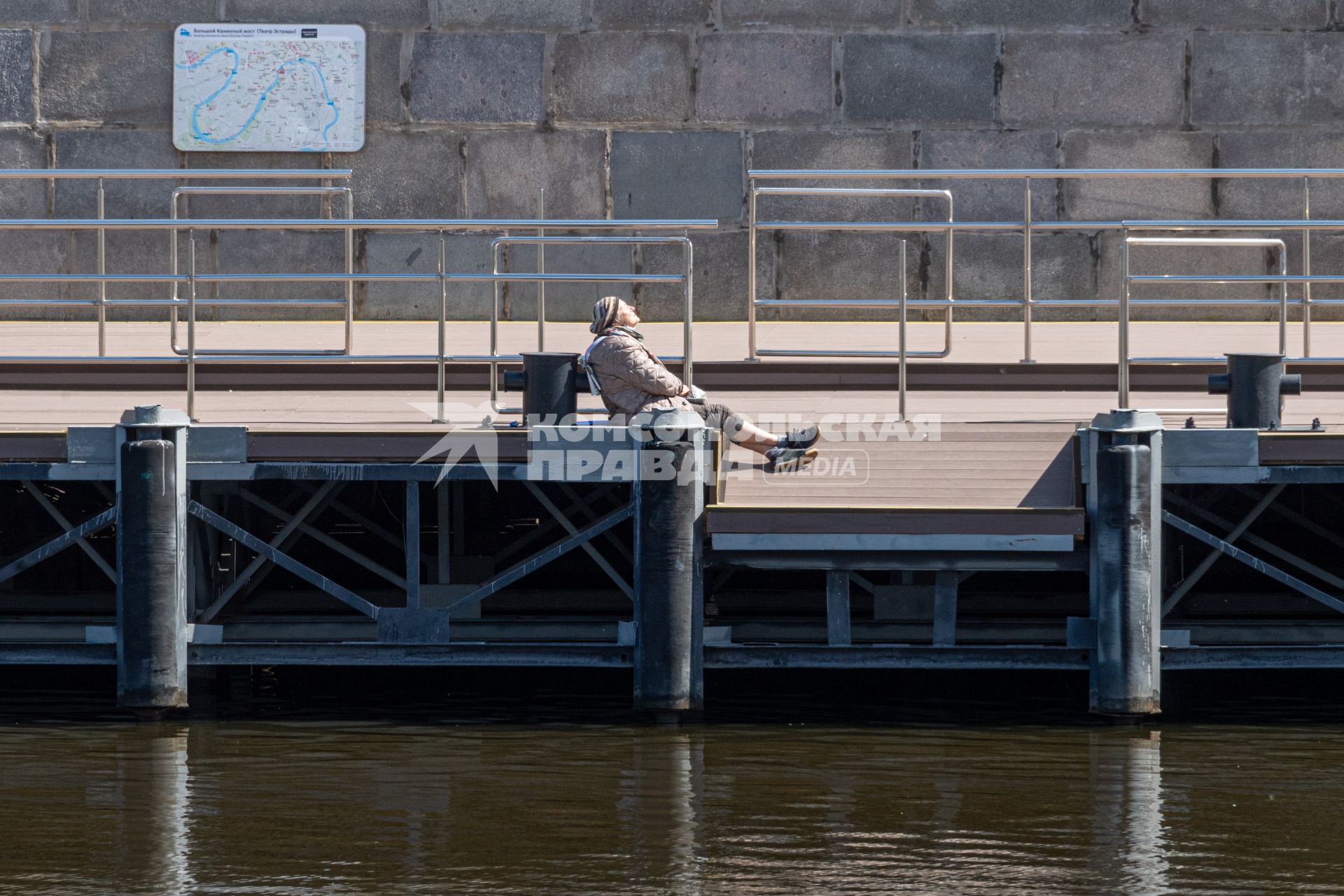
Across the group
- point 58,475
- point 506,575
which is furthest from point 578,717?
point 58,475

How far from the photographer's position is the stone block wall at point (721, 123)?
1424cm

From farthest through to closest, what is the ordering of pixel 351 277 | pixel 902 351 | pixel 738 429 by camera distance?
1. pixel 351 277
2. pixel 902 351
3. pixel 738 429

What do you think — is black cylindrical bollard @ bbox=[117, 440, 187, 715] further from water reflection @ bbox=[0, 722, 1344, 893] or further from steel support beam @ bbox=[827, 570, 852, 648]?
steel support beam @ bbox=[827, 570, 852, 648]

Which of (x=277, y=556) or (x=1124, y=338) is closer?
(x=1124, y=338)

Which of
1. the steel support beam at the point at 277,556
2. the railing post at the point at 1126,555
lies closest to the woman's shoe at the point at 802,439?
the railing post at the point at 1126,555

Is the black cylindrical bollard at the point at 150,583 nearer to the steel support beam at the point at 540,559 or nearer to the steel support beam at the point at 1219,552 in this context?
the steel support beam at the point at 540,559

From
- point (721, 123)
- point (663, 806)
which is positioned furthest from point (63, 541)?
point (721, 123)

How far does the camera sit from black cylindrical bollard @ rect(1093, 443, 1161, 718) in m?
8.70

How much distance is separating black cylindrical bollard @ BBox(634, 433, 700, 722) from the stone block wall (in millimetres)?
5527

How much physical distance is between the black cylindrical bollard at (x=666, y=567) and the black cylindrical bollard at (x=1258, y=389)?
2.77m

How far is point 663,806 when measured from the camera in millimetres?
7746

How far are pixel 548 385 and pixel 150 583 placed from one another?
7.38ft

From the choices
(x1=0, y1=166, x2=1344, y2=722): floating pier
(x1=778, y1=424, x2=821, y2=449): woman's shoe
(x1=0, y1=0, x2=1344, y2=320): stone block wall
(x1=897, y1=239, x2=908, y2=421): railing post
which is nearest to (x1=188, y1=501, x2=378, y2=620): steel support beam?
(x1=0, y1=166, x2=1344, y2=722): floating pier

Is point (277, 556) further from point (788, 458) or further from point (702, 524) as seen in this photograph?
point (788, 458)
